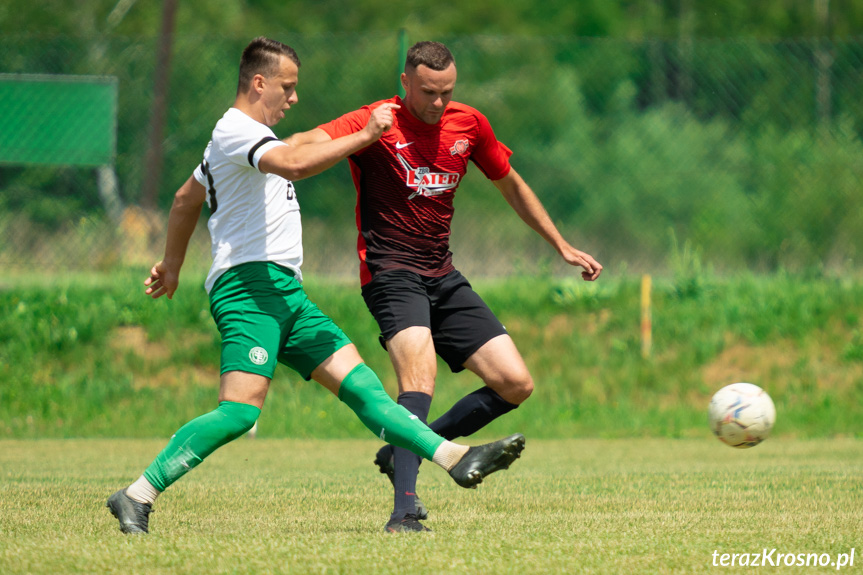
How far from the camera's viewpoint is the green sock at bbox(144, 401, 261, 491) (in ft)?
15.0

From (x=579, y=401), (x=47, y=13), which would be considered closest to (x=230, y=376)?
(x=579, y=401)

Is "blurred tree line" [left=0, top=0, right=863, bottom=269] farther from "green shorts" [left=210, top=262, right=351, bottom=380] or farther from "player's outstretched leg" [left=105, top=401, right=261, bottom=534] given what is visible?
"player's outstretched leg" [left=105, top=401, right=261, bottom=534]

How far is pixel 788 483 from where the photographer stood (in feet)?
20.9

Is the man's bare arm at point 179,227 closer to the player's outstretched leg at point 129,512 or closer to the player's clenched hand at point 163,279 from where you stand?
the player's clenched hand at point 163,279

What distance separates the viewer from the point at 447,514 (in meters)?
5.28

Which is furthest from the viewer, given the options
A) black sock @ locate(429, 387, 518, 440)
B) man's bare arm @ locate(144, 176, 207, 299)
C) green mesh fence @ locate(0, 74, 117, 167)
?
green mesh fence @ locate(0, 74, 117, 167)

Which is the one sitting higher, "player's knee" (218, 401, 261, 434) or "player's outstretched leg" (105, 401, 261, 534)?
"player's knee" (218, 401, 261, 434)

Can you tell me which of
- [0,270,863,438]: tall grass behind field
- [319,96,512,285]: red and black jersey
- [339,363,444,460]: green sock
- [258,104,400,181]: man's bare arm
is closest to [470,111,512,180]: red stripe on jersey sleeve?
[319,96,512,285]: red and black jersey

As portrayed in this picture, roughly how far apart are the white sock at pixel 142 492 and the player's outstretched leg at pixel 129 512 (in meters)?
0.02

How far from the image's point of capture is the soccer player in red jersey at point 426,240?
530cm

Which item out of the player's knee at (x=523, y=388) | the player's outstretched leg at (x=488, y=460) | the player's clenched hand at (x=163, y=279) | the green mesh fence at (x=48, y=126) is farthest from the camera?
the green mesh fence at (x=48, y=126)

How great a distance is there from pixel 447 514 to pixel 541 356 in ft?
22.1

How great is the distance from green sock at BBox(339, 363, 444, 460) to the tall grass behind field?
5936 mm

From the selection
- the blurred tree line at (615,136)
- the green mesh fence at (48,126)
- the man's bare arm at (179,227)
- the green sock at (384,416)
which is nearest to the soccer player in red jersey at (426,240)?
the green sock at (384,416)
